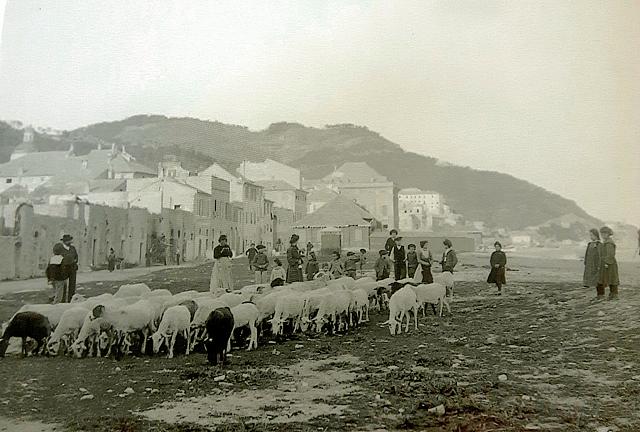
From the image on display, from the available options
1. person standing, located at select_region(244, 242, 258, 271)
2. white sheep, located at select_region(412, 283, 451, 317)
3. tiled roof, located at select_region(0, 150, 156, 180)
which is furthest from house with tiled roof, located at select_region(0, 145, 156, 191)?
white sheep, located at select_region(412, 283, 451, 317)

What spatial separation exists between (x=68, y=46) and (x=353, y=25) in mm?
1634

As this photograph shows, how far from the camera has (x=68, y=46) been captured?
320cm

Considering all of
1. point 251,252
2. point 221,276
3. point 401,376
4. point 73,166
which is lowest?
point 401,376

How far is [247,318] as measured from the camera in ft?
9.26

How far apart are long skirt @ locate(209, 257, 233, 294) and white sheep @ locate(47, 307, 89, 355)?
64 centimetres

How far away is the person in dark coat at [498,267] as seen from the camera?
294 centimetres

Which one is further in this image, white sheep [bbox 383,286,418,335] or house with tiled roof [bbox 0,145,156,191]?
house with tiled roof [bbox 0,145,156,191]

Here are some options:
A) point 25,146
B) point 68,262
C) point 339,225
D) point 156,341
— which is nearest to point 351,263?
point 339,225

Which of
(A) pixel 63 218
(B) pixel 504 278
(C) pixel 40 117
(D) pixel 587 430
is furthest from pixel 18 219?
(D) pixel 587 430

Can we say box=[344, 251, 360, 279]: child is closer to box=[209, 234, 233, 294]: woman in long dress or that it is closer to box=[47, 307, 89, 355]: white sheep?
box=[209, 234, 233, 294]: woman in long dress

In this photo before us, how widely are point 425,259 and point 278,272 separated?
2.60ft

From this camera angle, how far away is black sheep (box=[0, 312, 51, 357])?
2781 mm

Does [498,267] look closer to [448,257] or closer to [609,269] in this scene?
[448,257]

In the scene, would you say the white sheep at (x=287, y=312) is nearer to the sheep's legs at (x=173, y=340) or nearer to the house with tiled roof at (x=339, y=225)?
the house with tiled roof at (x=339, y=225)
